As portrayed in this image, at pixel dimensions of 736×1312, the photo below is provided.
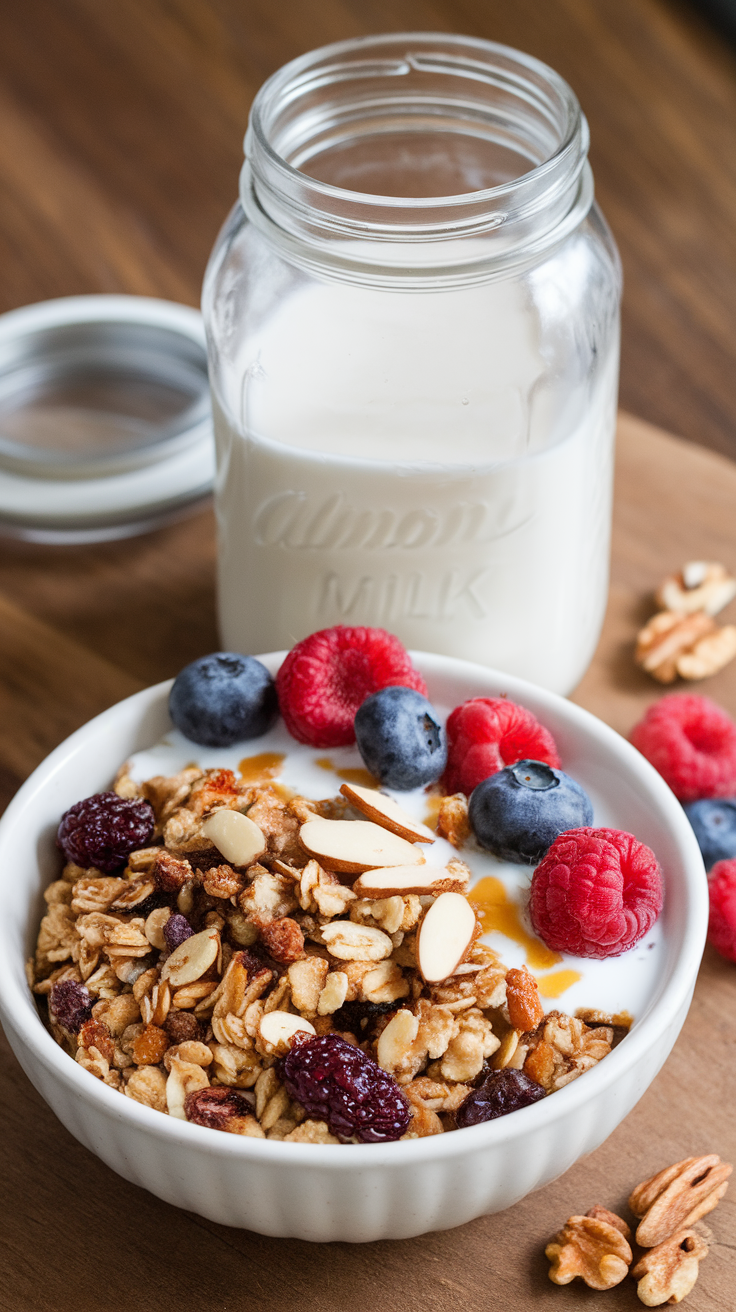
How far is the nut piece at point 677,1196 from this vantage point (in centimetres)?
76

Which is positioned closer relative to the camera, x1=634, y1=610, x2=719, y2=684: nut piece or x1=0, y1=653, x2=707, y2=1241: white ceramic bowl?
x1=0, y1=653, x2=707, y2=1241: white ceramic bowl

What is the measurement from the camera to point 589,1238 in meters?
0.75

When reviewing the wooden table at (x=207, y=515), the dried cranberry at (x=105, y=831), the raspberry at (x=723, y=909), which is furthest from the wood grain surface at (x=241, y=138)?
the dried cranberry at (x=105, y=831)

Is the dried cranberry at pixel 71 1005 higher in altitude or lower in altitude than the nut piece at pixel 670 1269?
higher

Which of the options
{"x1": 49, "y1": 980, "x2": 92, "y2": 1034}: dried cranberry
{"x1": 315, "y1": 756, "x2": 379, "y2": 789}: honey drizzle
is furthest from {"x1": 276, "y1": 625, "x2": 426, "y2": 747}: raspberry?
{"x1": 49, "y1": 980, "x2": 92, "y2": 1034}: dried cranberry

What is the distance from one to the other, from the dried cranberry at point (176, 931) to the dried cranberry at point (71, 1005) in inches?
2.0

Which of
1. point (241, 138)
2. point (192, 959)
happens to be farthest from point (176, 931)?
point (241, 138)

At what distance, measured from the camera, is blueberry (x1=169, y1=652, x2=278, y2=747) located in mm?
858

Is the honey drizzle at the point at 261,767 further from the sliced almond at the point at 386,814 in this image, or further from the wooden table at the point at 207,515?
the wooden table at the point at 207,515

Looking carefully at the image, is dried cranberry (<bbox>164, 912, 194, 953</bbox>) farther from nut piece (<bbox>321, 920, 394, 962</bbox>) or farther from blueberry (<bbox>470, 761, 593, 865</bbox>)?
blueberry (<bbox>470, 761, 593, 865</bbox>)

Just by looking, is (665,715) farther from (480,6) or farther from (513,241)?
(480,6)

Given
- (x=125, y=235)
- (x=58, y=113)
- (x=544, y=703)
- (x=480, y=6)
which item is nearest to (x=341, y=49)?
(x=544, y=703)

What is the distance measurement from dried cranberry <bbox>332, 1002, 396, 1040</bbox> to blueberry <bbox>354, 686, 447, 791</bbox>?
15cm

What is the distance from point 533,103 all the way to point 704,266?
27.1 inches
